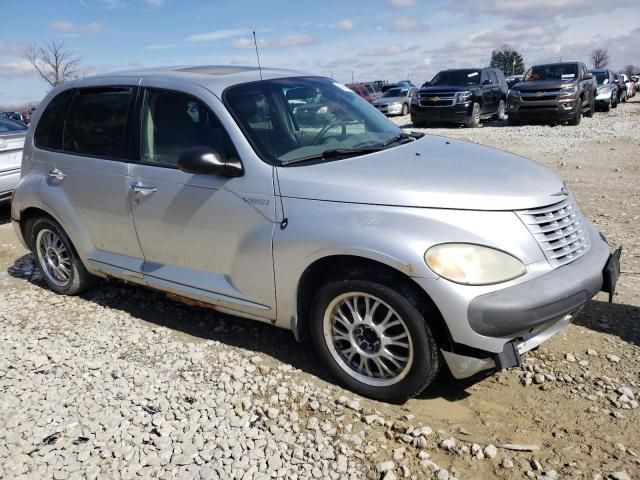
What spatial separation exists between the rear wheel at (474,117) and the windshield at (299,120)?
14.9m

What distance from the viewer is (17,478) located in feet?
8.96

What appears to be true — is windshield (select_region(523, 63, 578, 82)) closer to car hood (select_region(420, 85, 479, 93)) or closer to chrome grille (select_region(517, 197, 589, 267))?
car hood (select_region(420, 85, 479, 93))

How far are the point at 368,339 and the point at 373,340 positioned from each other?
0.03 metres

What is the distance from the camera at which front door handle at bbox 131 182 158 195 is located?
3.85 meters

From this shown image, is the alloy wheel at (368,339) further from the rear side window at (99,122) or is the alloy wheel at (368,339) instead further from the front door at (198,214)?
the rear side window at (99,122)

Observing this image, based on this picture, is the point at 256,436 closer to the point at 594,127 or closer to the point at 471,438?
the point at 471,438

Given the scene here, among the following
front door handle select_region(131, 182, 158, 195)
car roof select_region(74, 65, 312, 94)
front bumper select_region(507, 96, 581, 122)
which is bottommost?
front bumper select_region(507, 96, 581, 122)

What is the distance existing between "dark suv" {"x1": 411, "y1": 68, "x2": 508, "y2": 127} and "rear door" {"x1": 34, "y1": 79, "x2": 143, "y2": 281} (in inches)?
→ 589

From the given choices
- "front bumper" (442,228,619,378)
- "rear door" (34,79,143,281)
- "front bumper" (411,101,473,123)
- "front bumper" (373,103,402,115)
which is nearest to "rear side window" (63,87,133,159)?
"rear door" (34,79,143,281)

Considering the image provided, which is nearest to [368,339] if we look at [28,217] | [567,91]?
[28,217]

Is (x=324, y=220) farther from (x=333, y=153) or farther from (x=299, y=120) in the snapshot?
(x=299, y=120)

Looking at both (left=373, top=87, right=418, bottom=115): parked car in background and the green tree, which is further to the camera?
the green tree

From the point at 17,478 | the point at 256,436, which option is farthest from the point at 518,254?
the point at 17,478

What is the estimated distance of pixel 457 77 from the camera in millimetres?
18844
